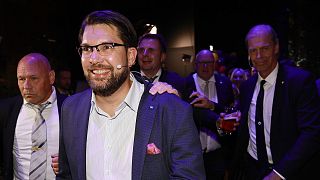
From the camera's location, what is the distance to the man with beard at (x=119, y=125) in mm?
1706

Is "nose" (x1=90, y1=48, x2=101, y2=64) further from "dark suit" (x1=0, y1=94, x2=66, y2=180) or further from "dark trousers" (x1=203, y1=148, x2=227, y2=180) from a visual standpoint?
"dark trousers" (x1=203, y1=148, x2=227, y2=180)

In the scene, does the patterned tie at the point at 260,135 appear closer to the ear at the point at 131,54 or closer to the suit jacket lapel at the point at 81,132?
the ear at the point at 131,54

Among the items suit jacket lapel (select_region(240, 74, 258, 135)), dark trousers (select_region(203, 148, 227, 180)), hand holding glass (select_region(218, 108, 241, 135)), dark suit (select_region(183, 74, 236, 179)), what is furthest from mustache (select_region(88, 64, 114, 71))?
dark trousers (select_region(203, 148, 227, 180))

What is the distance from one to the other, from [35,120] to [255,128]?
2.03 meters

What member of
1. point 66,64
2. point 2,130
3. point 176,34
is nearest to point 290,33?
point 176,34

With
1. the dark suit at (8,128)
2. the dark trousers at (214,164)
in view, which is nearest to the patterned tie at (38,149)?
the dark suit at (8,128)

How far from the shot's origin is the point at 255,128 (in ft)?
10.8

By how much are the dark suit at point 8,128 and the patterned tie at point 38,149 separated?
0.18m

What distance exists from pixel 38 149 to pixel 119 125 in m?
1.26

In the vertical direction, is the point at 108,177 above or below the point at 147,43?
below

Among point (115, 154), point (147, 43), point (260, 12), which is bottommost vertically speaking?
point (115, 154)

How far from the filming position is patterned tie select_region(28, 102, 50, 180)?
8.99 ft

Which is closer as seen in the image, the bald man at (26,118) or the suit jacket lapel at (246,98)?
the bald man at (26,118)

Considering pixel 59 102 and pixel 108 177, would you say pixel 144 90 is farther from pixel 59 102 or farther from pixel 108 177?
pixel 59 102
